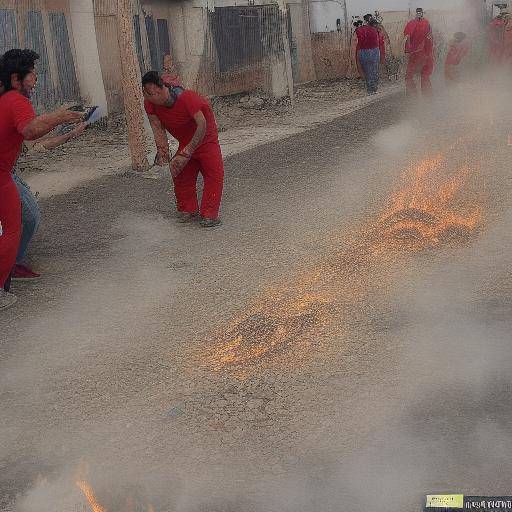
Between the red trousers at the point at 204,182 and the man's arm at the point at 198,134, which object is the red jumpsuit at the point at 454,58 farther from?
the man's arm at the point at 198,134

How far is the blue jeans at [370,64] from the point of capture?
16047mm

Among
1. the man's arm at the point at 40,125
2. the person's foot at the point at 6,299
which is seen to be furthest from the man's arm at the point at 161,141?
the person's foot at the point at 6,299

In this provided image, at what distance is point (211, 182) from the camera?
6617 millimetres

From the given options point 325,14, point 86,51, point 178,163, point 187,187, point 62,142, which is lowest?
point 187,187

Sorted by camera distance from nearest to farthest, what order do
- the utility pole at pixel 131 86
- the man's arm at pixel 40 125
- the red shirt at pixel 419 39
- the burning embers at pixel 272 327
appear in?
the burning embers at pixel 272 327
the man's arm at pixel 40 125
the utility pole at pixel 131 86
the red shirt at pixel 419 39

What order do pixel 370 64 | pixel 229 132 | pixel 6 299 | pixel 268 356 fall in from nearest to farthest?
pixel 268 356 < pixel 6 299 < pixel 229 132 < pixel 370 64

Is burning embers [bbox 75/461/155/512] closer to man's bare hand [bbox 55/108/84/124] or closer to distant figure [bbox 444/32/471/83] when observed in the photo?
man's bare hand [bbox 55/108/84/124]

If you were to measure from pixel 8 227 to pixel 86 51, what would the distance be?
9.01 meters

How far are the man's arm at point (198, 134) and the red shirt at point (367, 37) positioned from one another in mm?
10641

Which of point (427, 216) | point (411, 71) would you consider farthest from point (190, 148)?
point (411, 71)

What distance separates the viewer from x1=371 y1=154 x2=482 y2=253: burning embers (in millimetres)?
5766

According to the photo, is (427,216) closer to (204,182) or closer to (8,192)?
(204,182)

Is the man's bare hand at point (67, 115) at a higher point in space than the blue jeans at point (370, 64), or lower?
higher

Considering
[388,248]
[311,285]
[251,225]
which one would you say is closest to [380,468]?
[311,285]
